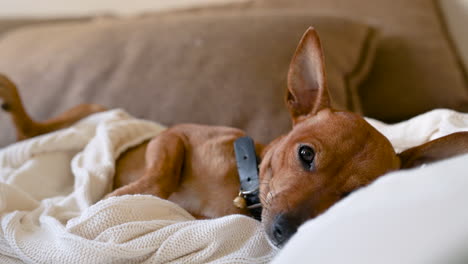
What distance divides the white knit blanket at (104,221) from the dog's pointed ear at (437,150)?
0.48ft

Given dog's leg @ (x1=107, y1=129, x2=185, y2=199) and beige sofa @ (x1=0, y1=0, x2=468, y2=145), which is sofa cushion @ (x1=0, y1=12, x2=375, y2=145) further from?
dog's leg @ (x1=107, y1=129, x2=185, y2=199)

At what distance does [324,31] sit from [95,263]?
3.93 feet

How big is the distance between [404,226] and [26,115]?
1395mm

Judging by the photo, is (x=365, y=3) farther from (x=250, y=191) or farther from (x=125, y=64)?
(x=250, y=191)

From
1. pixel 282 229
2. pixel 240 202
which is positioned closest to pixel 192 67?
pixel 240 202

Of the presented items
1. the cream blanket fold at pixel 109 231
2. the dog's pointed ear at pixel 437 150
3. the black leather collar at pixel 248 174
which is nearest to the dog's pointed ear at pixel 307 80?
the black leather collar at pixel 248 174

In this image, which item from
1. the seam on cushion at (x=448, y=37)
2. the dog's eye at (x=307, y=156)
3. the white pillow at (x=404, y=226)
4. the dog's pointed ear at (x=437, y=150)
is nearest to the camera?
the white pillow at (x=404, y=226)

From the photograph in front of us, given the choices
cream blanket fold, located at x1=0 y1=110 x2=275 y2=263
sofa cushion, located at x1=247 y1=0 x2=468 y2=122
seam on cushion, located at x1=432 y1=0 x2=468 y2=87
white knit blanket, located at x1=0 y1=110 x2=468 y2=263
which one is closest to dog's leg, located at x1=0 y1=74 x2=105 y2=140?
white knit blanket, located at x1=0 y1=110 x2=468 y2=263

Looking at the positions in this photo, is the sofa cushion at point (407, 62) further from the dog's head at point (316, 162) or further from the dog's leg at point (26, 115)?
the dog's leg at point (26, 115)

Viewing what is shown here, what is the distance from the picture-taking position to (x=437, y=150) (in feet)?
3.03

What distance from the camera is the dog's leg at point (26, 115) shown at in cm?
152

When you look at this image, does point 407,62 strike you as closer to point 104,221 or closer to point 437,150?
point 437,150

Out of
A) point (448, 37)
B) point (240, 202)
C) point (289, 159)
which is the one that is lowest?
point (240, 202)

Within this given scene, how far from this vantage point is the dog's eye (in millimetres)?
1025
